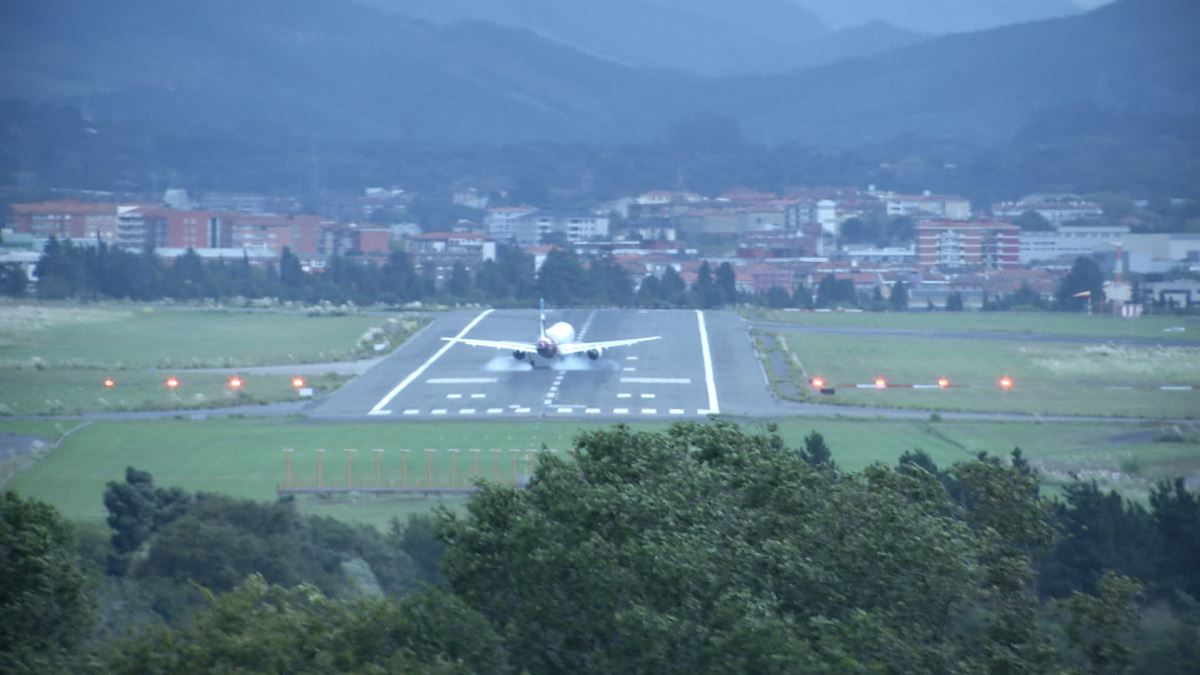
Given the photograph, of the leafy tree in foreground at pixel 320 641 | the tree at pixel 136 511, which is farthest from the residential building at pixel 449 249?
the leafy tree in foreground at pixel 320 641

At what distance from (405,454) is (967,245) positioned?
66.9m

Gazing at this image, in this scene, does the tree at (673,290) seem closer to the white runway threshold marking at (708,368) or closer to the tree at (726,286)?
the tree at (726,286)

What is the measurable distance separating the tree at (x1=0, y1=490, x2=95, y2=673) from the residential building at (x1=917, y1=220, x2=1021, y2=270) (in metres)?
76.2

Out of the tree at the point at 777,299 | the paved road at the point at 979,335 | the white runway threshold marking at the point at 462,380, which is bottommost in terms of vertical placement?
the white runway threshold marking at the point at 462,380

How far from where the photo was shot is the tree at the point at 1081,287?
6144cm

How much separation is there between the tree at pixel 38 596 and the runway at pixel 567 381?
58.5ft

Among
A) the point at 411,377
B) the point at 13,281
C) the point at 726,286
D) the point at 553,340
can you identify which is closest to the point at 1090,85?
the point at 726,286

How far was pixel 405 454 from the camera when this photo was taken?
2766 centimetres

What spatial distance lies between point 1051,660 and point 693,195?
11968cm

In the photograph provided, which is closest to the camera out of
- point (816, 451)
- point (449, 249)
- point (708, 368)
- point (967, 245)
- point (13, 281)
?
point (816, 451)

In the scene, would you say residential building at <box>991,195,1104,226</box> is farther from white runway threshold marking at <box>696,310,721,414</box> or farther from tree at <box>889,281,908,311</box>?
white runway threshold marking at <box>696,310,721,414</box>

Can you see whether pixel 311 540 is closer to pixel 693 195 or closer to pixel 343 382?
pixel 343 382

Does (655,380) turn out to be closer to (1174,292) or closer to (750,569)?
(750,569)

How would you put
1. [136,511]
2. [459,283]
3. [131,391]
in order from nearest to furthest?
1. [136,511]
2. [131,391]
3. [459,283]
